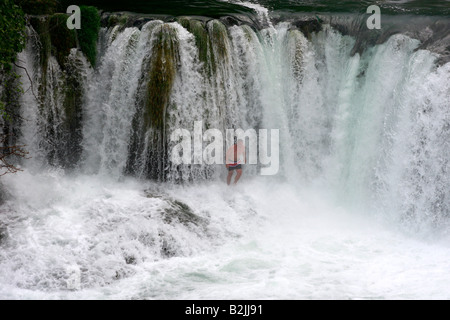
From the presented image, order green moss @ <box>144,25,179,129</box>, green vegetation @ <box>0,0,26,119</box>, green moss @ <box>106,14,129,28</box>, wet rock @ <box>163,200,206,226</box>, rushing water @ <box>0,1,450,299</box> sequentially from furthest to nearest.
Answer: green moss @ <box>106,14,129,28</box> → green moss @ <box>144,25,179,129</box> → wet rock @ <box>163,200,206,226</box> → green vegetation @ <box>0,0,26,119</box> → rushing water @ <box>0,1,450,299</box>

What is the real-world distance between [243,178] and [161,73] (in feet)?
7.80

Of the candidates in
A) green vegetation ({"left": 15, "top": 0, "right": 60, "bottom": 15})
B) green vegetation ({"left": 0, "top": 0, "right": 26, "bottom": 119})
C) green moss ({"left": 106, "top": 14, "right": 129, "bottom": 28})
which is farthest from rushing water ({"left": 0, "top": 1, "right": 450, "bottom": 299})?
green vegetation ({"left": 15, "top": 0, "right": 60, "bottom": 15})

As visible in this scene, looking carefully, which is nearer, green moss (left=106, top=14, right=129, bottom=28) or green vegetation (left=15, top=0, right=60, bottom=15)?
green vegetation (left=15, top=0, right=60, bottom=15)

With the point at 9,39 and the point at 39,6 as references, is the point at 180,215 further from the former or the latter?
the point at 39,6

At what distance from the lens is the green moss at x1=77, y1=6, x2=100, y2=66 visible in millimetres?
8234

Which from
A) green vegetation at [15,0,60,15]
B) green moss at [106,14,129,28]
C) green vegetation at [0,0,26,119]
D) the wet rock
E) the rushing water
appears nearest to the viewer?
the rushing water

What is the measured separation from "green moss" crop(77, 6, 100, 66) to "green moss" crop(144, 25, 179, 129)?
1193mm

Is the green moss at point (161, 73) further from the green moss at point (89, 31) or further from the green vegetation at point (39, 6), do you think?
the green vegetation at point (39, 6)

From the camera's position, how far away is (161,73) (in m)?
7.82

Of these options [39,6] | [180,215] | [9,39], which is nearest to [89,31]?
[39,6]

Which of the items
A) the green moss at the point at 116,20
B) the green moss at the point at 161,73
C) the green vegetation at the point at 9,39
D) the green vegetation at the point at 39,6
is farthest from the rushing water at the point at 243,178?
the green vegetation at the point at 39,6

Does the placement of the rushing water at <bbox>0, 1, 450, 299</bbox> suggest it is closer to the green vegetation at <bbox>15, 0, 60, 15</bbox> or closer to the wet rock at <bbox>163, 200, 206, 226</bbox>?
the wet rock at <bbox>163, 200, 206, 226</bbox>

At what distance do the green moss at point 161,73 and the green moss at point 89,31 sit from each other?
3.91ft

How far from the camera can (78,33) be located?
8258 mm
